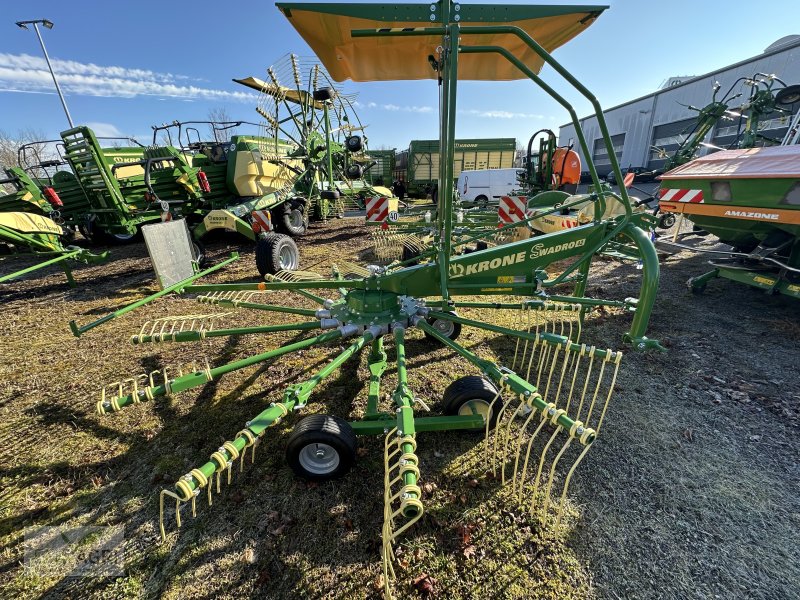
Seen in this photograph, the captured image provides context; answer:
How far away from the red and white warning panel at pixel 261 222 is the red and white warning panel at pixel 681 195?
720 cm

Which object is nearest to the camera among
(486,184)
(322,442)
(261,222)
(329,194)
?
(322,442)

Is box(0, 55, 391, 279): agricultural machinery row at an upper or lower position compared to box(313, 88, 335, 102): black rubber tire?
lower

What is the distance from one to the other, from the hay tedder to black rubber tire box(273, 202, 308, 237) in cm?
613

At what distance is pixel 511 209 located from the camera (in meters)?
7.16

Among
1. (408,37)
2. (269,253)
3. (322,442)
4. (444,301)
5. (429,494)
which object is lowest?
(429,494)

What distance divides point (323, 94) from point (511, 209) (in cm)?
562

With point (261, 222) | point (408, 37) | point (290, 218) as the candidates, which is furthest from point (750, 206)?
point (290, 218)

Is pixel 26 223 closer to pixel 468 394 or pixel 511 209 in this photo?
pixel 468 394

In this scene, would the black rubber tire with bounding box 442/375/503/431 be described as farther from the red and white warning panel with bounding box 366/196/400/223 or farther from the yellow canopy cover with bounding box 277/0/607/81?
the red and white warning panel with bounding box 366/196/400/223

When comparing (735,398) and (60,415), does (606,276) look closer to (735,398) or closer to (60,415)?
(735,398)

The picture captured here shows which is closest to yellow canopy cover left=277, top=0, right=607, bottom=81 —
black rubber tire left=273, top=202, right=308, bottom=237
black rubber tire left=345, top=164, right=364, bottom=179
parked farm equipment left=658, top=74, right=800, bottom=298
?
parked farm equipment left=658, top=74, right=800, bottom=298

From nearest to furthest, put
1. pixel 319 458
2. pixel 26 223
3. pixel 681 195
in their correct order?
pixel 319 458
pixel 681 195
pixel 26 223

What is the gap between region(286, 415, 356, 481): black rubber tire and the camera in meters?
2.27

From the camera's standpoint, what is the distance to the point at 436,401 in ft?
10.5
